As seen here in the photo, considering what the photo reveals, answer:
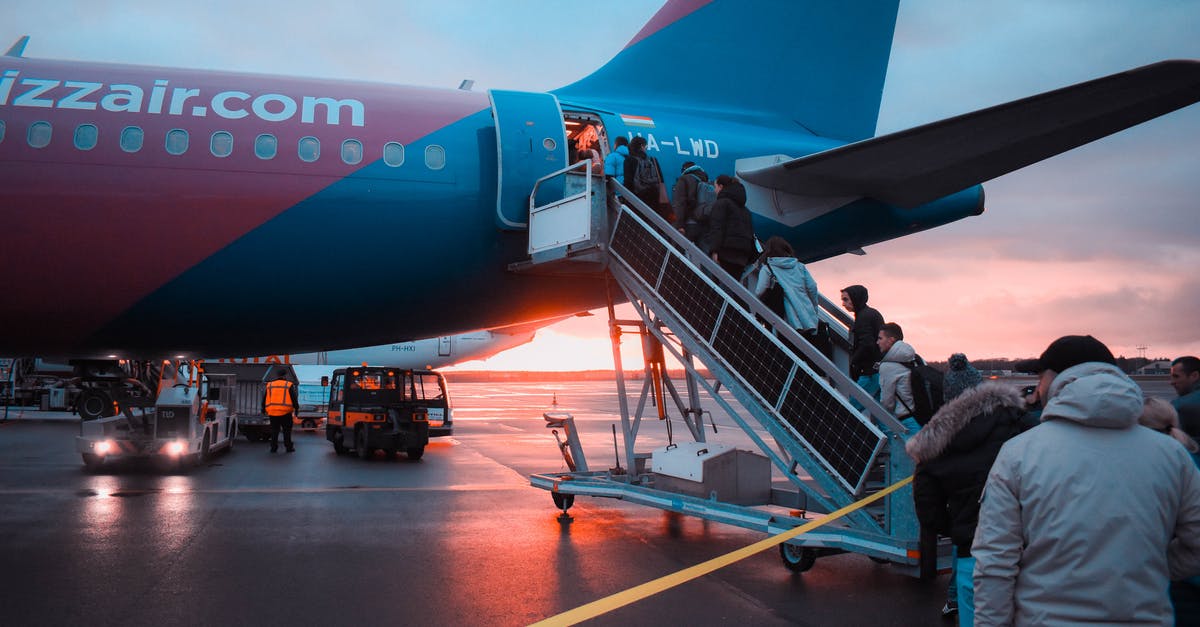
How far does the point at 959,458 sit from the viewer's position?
4812 mm

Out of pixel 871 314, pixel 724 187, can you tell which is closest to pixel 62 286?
pixel 724 187

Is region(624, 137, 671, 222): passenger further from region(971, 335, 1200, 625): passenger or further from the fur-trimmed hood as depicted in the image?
region(971, 335, 1200, 625): passenger

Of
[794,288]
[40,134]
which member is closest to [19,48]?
[40,134]

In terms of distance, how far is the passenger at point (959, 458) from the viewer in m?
4.78

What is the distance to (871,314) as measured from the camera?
31.1 ft

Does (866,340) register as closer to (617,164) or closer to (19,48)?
(617,164)

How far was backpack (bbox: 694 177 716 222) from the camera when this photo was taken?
10.4 meters

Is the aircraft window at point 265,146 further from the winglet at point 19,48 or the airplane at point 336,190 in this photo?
the winglet at point 19,48

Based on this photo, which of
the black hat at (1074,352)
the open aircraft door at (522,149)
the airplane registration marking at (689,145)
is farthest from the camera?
the airplane registration marking at (689,145)

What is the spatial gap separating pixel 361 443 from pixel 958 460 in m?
17.8

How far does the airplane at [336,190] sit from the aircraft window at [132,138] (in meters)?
0.02

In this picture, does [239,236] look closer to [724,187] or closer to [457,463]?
[724,187]

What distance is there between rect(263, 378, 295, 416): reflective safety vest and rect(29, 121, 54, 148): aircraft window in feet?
40.8

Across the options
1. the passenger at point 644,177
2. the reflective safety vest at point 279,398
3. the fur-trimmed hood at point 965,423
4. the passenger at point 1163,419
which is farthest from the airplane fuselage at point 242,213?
the reflective safety vest at point 279,398
